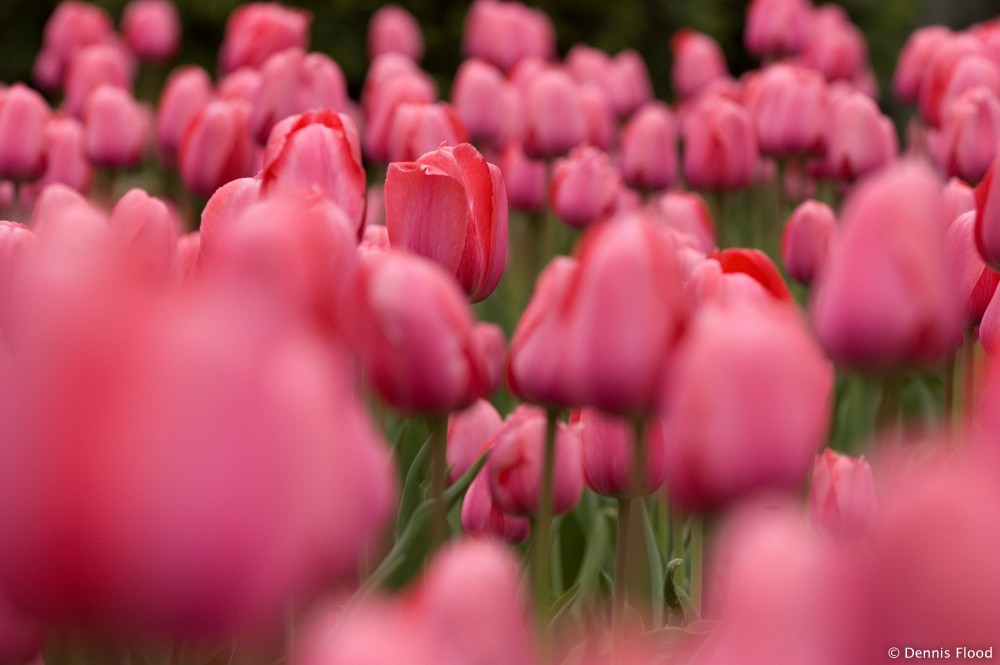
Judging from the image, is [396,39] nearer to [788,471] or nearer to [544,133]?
[544,133]

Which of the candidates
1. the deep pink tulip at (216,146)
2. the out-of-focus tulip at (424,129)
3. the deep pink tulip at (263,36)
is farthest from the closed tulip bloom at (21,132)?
the deep pink tulip at (263,36)

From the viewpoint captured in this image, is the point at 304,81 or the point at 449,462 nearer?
the point at 449,462

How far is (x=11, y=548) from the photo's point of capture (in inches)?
16.1

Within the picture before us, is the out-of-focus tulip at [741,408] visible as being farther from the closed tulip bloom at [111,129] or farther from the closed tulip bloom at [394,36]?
the closed tulip bloom at [394,36]

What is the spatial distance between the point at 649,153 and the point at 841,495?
1.41 meters

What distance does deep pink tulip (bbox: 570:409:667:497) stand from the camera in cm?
97

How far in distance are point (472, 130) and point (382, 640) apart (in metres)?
2.20

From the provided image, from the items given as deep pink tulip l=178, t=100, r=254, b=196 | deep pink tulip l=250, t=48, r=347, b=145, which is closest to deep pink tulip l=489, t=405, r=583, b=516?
deep pink tulip l=178, t=100, r=254, b=196

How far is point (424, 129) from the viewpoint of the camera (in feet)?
5.54

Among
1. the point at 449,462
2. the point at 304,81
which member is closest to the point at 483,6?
the point at 304,81

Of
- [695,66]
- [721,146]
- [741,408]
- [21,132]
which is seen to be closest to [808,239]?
[721,146]

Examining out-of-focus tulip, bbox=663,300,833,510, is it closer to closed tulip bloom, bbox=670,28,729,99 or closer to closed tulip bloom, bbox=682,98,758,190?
closed tulip bloom, bbox=682,98,758,190

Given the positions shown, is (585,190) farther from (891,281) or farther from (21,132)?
(891,281)

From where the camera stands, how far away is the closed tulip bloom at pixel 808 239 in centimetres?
154
